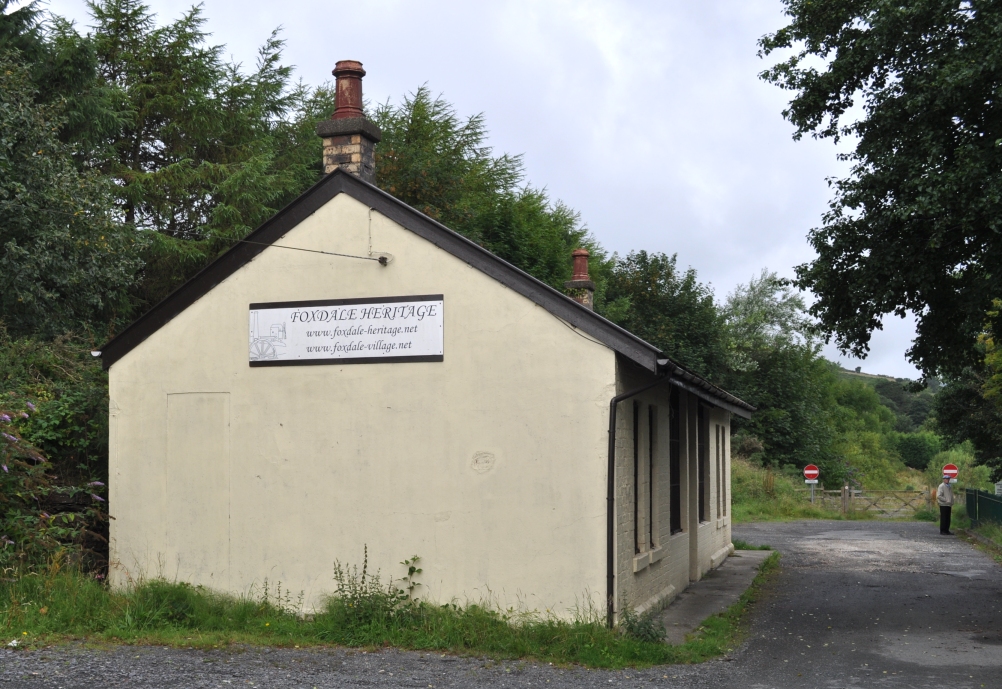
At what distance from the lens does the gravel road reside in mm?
8583

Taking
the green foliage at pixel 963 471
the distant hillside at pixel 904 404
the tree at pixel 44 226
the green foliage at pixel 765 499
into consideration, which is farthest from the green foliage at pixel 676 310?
the distant hillside at pixel 904 404

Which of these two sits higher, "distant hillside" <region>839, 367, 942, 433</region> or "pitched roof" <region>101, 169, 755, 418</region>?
"pitched roof" <region>101, 169, 755, 418</region>

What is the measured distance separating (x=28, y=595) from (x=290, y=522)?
2822mm

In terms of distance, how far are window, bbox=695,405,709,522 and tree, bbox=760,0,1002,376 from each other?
310 cm

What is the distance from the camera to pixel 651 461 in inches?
494

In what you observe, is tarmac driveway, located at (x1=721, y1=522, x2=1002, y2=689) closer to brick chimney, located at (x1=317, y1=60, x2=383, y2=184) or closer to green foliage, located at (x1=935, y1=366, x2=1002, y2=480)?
green foliage, located at (x1=935, y1=366, x2=1002, y2=480)

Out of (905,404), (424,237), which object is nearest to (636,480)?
(424,237)

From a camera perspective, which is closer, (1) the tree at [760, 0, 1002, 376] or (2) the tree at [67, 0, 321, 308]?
(1) the tree at [760, 0, 1002, 376]

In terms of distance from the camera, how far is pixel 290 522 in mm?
11320

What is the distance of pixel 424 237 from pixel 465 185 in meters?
24.3

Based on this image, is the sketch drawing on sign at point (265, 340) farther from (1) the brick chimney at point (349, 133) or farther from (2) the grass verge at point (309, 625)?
(2) the grass verge at point (309, 625)

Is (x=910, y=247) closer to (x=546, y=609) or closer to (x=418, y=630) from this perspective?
(x=546, y=609)

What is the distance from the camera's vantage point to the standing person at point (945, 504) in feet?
84.9

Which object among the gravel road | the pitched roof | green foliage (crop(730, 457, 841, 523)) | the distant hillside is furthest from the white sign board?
the distant hillside
